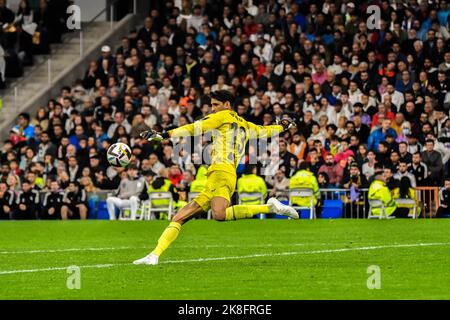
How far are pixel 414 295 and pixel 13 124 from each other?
26013 millimetres

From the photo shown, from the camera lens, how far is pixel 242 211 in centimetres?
1638

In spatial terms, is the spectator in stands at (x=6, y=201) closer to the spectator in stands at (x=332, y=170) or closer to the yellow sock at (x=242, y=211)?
the spectator in stands at (x=332, y=170)

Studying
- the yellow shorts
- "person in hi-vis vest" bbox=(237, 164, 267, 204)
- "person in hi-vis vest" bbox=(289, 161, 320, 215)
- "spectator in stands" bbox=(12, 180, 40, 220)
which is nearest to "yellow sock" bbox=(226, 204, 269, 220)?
the yellow shorts

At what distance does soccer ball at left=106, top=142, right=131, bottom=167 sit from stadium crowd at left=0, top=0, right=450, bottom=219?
489 inches

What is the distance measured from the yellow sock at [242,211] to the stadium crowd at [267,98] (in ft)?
39.2

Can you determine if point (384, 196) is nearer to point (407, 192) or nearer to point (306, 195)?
point (407, 192)

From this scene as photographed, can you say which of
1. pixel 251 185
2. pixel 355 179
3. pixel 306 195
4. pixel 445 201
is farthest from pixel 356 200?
pixel 251 185

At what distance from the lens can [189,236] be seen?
22422 mm

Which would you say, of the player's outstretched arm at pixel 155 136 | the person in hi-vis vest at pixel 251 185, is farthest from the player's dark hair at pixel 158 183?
the player's outstretched arm at pixel 155 136

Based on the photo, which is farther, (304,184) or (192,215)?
(304,184)

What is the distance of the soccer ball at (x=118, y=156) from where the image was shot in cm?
1676

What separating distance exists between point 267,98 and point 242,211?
1506cm
